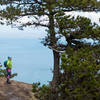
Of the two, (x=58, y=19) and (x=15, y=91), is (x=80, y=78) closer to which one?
(x=58, y=19)

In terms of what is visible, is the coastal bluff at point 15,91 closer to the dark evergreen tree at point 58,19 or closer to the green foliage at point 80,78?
the dark evergreen tree at point 58,19

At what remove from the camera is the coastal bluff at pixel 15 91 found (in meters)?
19.3

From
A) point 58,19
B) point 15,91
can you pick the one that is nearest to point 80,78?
point 58,19

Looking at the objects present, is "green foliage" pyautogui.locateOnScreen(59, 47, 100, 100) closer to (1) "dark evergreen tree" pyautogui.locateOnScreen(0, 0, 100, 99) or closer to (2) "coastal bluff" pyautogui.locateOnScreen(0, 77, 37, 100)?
(1) "dark evergreen tree" pyautogui.locateOnScreen(0, 0, 100, 99)

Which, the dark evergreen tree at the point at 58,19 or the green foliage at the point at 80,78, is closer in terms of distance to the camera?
the green foliage at the point at 80,78

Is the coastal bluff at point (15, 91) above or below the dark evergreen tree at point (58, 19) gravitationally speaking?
below

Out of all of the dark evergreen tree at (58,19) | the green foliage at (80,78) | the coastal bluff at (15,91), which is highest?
the dark evergreen tree at (58,19)

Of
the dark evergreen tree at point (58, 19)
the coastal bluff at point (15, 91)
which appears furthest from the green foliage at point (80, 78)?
the coastal bluff at point (15, 91)

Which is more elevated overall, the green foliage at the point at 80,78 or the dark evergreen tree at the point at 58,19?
the dark evergreen tree at the point at 58,19

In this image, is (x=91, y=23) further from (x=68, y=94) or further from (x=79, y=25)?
(x=68, y=94)

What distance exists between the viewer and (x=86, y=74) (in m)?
12.0

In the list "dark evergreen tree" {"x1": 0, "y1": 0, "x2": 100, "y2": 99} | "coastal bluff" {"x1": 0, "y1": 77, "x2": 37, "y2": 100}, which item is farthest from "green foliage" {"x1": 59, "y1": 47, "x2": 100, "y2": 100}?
"coastal bluff" {"x1": 0, "y1": 77, "x2": 37, "y2": 100}

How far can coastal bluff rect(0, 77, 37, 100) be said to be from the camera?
19.3 m

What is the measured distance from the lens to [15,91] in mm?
20312
